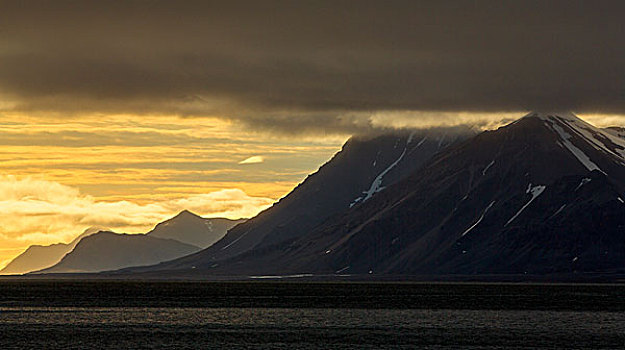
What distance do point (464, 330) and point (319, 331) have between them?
22.1 meters

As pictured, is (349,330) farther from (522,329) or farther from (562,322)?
(562,322)

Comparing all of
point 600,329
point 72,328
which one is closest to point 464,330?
point 600,329

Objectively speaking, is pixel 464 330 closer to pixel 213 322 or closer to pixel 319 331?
pixel 319 331

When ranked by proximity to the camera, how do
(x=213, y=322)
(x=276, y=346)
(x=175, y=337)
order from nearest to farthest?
(x=276, y=346) < (x=175, y=337) < (x=213, y=322)

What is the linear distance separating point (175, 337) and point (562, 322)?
71469 millimetres

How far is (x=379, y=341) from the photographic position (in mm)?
144250

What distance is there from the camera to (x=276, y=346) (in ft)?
448

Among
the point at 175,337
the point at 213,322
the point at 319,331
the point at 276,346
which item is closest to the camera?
the point at 276,346

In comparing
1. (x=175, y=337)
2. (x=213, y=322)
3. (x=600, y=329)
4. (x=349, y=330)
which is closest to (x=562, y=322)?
(x=600, y=329)

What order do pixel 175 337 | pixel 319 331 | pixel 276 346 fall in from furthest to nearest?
pixel 319 331
pixel 175 337
pixel 276 346

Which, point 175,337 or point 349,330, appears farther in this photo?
point 349,330

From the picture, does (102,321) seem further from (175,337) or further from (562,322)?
(562,322)

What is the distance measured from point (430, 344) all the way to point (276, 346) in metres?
20.0

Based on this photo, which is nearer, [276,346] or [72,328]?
[276,346]
